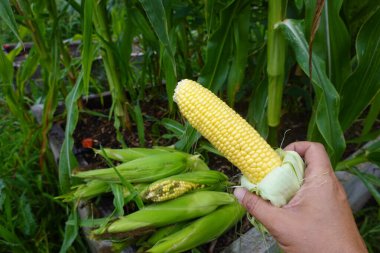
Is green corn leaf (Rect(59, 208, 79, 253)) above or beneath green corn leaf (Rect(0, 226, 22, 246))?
above

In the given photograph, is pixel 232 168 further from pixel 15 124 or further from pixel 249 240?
pixel 15 124

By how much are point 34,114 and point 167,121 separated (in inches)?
38.2

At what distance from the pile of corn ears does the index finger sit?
0.28 meters

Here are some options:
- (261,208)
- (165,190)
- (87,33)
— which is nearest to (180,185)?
(165,190)

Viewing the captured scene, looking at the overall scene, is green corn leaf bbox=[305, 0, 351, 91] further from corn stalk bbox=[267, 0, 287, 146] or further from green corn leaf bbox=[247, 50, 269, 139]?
green corn leaf bbox=[247, 50, 269, 139]

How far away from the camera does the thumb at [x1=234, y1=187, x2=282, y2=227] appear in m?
0.74

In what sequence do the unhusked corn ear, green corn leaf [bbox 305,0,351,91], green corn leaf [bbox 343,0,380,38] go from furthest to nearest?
green corn leaf [bbox 343,0,380,38] → green corn leaf [bbox 305,0,351,91] → the unhusked corn ear

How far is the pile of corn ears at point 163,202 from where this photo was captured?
939 mm

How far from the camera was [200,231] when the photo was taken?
3.13ft

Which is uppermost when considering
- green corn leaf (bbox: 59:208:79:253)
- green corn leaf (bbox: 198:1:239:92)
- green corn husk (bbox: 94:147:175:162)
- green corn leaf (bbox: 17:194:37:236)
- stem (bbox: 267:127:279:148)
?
green corn leaf (bbox: 198:1:239:92)

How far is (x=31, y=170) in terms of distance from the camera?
5.76ft

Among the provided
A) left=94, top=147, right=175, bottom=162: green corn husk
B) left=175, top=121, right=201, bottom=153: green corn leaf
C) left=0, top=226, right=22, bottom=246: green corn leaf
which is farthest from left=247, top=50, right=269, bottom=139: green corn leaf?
left=0, top=226, right=22, bottom=246: green corn leaf

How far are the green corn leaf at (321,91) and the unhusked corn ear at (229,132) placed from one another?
0.20 m

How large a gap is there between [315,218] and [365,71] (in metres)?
0.48
